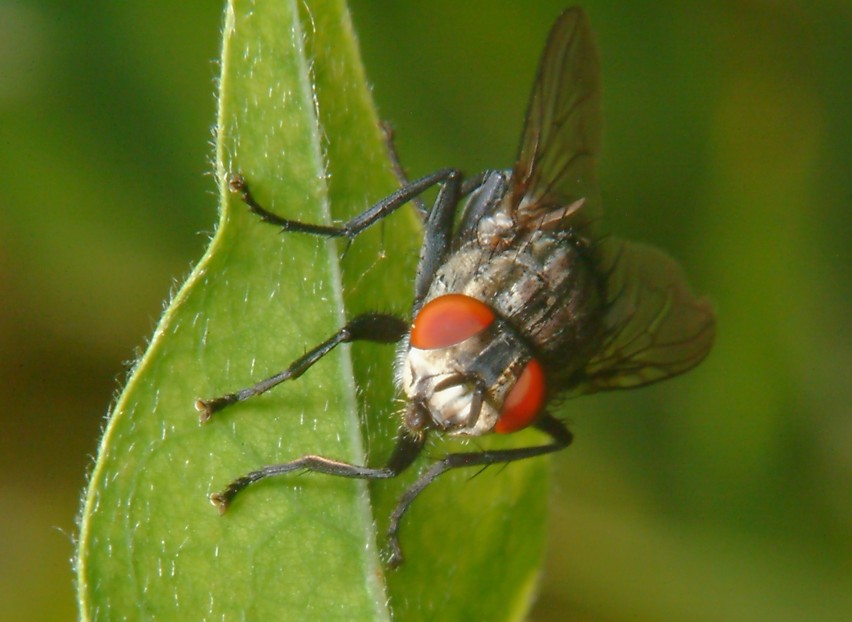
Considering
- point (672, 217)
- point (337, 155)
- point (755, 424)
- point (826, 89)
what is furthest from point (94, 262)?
point (826, 89)

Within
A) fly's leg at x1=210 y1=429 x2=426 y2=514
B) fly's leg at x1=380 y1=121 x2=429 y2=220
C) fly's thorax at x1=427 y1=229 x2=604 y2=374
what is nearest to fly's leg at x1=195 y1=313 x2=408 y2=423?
fly's leg at x1=210 y1=429 x2=426 y2=514

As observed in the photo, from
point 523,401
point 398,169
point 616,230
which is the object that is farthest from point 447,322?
point 616,230

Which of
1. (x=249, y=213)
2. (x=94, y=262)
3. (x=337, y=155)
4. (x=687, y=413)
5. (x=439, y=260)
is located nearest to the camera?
(x=249, y=213)

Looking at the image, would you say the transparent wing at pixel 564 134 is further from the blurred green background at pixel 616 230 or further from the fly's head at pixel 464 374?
the blurred green background at pixel 616 230

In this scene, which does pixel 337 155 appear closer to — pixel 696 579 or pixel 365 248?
pixel 365 248

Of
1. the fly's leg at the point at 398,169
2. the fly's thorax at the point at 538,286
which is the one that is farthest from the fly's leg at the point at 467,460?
the fly's leg at the point at 398,169

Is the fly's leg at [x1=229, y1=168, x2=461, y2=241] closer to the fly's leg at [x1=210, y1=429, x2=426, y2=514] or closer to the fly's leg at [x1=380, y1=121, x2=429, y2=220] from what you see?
the fly's leg at [x1=380, y1=121, x2=429, y2=220]
